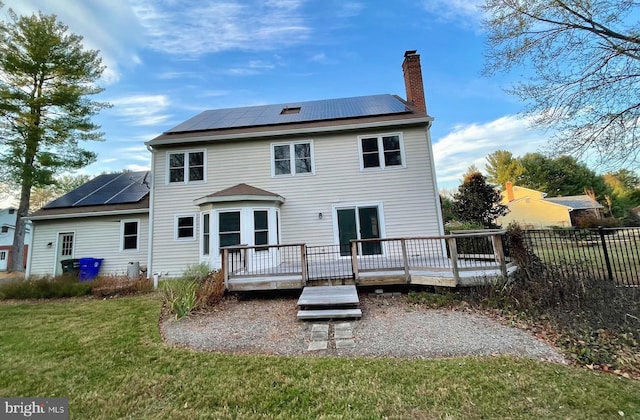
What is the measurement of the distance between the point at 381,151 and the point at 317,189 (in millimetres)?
3048

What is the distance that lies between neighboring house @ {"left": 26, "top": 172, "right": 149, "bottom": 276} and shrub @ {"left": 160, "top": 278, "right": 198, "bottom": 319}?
6.47 metres

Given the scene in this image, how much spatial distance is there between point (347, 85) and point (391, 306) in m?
15.2

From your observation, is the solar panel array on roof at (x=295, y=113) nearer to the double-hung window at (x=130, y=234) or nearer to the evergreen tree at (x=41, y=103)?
the double-hung window at (x=130, y=234)

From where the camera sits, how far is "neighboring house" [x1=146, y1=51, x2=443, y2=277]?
10.1 meters

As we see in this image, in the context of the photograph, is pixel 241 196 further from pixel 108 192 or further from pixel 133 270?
pixel 108 192

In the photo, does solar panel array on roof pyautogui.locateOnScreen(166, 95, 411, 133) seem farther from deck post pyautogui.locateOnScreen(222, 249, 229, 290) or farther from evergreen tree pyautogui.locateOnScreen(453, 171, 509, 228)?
evergreen tree pyautogui.locateOnScreen(453, 171, 509, 228)

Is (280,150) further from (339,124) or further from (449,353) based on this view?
(449,353)

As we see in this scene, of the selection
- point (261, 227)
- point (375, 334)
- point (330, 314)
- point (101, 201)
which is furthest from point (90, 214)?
point (375, 334)

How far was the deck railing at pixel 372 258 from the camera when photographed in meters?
6.59

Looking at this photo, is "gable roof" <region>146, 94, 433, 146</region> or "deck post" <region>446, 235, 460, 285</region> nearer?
"deck post" <region>446, 235, 460, 285</region>

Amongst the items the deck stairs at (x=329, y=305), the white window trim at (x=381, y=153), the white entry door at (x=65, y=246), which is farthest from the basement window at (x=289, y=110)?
the white entry door at (x=65, y=246)

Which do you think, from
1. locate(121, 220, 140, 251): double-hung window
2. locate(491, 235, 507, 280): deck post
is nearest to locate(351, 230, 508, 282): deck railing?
locate(491, 235, 507, 280): deck post

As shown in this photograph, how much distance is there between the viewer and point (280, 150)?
11125mm

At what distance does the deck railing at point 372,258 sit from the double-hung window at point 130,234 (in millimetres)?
6632
